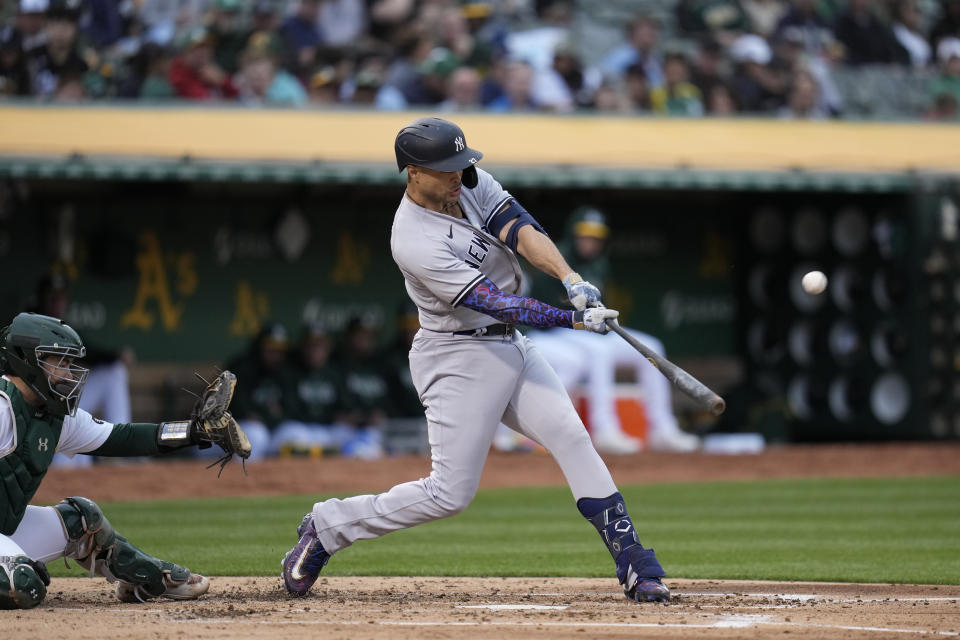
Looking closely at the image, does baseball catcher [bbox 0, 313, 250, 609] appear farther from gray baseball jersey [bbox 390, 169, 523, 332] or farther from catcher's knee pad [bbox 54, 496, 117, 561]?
gray baseball jersey [bbox 390, 169, 523, 332]

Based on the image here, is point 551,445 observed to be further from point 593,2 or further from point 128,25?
point 593,2

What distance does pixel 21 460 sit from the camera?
15.4 ft

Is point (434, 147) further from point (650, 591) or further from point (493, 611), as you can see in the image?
point (650, 591)

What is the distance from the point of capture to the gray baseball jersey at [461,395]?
490cm

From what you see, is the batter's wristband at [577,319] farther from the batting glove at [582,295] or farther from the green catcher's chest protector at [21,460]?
the green catcher's chest protector at [21,460]

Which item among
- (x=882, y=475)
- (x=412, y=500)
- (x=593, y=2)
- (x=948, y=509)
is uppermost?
(x=412, y=500)

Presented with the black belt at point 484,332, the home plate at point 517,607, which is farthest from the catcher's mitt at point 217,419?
the home plate at point 517,607

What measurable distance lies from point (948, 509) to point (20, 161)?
21.7 feet

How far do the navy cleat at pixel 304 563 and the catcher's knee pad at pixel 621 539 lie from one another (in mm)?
944

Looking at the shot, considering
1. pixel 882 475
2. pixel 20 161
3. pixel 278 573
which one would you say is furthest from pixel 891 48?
pixel 278 573

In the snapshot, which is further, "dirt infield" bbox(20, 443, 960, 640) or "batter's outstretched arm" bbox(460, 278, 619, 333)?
"batter's outstretched arm" bbox(460, 278, 619, 333)

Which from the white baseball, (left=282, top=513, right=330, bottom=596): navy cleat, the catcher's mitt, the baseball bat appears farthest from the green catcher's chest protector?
the white baseball

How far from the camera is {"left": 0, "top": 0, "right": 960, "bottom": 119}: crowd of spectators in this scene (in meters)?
11.2

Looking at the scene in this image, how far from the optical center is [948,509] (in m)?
8.49
